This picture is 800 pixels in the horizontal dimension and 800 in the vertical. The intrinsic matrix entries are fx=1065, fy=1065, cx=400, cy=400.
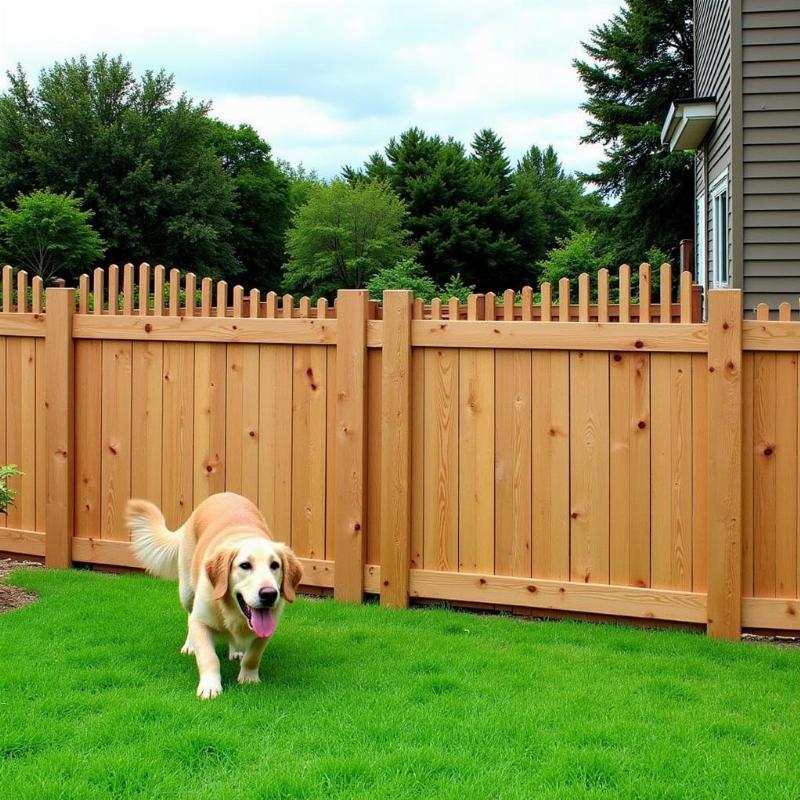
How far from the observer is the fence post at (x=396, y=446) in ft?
20.5

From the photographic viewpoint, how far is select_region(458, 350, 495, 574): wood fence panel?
615 cm

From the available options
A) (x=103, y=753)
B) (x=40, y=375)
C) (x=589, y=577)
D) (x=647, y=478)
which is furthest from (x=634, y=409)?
(x=40, y=375)

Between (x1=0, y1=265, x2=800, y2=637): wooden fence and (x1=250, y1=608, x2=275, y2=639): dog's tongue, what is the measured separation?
1923 mm

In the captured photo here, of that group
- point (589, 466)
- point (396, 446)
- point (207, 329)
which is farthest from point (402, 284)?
point (589, 466)

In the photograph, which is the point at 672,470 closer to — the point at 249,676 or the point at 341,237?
the point at 249,676

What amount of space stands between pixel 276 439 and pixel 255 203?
5422 cm

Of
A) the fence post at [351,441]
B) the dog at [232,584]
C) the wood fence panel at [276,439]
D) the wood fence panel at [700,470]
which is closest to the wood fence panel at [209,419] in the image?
the wood fence panel at [276,439]

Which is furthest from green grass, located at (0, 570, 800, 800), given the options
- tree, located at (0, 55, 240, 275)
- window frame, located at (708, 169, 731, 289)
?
tree, located at (0, 55, 240, 275)

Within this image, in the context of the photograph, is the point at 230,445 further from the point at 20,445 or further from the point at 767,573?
the point at 767,573

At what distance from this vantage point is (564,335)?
5.93m

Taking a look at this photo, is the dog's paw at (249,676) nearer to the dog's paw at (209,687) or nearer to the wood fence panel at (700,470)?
the dog's paw at (209,687)

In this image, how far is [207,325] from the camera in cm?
683

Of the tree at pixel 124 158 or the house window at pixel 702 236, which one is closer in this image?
the house window at pixel 702 236

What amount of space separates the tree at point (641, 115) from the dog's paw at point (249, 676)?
2454 centimetres
